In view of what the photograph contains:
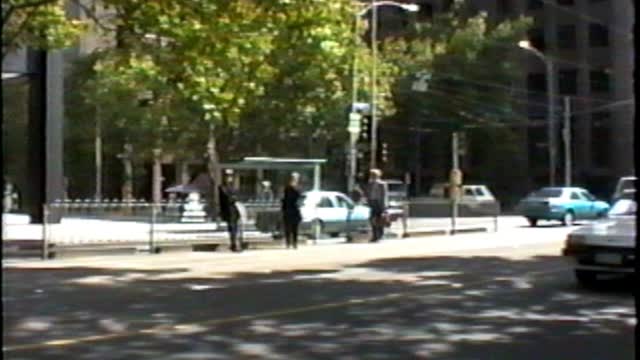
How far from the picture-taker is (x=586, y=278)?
A: 15047 millimetres

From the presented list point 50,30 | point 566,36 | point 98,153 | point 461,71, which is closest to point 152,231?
point 50,30

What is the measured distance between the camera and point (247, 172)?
30.4 metres

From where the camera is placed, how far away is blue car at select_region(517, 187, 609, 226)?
40594mm

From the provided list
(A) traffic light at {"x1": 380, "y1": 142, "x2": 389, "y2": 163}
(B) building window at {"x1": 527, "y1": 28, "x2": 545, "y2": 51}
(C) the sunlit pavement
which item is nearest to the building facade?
(B) building window at {"x1": 527, "y1": 28, "x2": 545, "y2": 51}

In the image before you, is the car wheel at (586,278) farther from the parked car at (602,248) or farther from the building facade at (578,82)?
the building facade at (578,82)

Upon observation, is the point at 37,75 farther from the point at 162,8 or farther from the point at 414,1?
the point at 414,1

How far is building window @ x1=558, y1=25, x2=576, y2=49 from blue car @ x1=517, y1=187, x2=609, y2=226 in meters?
35.1

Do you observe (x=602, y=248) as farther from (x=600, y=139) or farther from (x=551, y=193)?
(x=600, y=139)

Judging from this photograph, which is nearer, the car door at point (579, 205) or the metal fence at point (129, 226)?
the metal fence at point (129, 226)

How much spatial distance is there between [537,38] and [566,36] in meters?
2.18

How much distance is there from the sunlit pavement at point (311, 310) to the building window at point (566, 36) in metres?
57.2

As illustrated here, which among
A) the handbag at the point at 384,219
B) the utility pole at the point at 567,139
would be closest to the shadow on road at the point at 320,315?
the handbag at the point at 384,219

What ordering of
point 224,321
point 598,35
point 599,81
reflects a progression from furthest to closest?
point 599,81 < point 598,35 < point 224,321

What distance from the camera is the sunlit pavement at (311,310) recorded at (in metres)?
9.40
